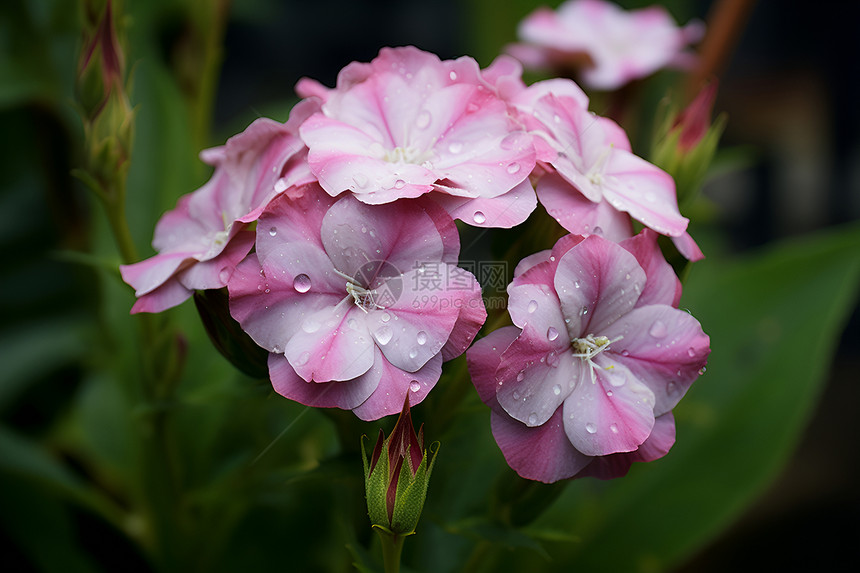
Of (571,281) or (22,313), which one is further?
(22,313)

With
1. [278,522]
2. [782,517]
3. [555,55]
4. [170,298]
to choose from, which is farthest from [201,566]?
[782,517]

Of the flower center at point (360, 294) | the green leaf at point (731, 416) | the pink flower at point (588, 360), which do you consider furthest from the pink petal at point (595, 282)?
the green leaf at point (731, 416)

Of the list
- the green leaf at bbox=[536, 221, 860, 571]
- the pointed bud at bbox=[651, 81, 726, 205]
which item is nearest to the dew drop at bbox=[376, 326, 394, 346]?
the pointed bud at bbox=[651, 81, 726, 205]

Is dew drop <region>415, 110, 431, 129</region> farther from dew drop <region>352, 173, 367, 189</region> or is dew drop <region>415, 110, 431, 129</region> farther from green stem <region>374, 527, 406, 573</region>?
green stem <region>374, 527, 406, 573</region>

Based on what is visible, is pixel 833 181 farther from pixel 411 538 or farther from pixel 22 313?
pixel 22 313

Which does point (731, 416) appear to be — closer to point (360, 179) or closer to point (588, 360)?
point (588, 360)
